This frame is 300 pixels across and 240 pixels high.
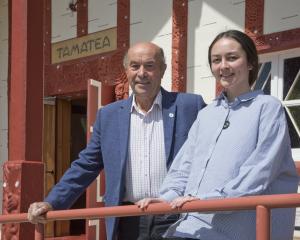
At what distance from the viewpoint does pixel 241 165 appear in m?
1.95

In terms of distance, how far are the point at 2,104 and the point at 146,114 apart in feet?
18.4

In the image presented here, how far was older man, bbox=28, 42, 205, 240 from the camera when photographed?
8.55 feet

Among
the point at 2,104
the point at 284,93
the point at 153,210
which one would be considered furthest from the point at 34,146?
the point at 2,104

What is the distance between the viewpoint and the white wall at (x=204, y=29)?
17.8 ft

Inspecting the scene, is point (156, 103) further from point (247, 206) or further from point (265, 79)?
point (265, 79)

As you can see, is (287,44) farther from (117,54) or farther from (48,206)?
(48,206)

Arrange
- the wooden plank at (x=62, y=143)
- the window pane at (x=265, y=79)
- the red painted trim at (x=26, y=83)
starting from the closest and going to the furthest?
the red painted trim at (x=26, y=83) < the window pane at (x=265, y=79) < the wooden plank at (x=62, y=143)

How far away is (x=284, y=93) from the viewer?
507cm

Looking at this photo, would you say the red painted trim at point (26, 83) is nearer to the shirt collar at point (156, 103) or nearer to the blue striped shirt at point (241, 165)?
the shirt collar at point (156, 103)

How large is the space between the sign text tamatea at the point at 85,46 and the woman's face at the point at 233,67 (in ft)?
14.6

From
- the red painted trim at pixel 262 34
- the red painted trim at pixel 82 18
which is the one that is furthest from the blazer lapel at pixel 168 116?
the red painted trim at pixel 82 18

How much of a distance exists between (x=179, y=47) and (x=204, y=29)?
0.32m

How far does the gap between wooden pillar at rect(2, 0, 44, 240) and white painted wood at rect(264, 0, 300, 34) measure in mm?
2208

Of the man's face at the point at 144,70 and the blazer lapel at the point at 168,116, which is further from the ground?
the man's face at the point at 144,70
